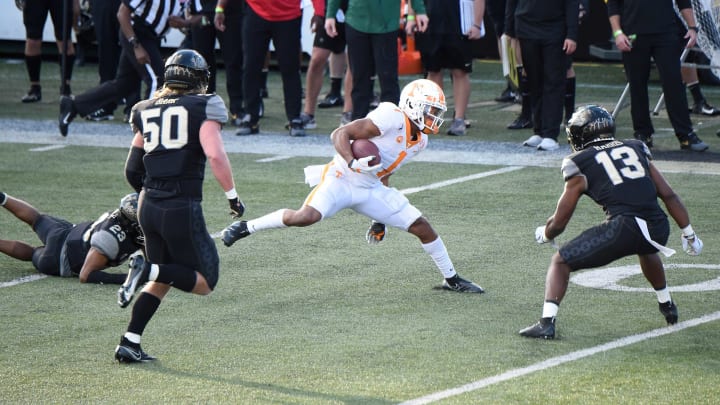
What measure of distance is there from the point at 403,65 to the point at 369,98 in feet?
9.25

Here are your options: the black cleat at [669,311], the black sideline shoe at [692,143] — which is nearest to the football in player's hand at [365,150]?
the black cleat at [669,311]

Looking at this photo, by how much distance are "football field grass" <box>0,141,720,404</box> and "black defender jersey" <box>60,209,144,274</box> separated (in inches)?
6.1

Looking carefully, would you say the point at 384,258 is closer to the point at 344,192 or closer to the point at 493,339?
the point at 344,192

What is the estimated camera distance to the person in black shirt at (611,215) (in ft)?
20.4

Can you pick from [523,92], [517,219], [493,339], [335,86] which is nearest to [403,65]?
[335,86]

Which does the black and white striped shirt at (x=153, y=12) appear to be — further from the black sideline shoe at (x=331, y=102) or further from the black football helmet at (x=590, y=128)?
the black football helmet at (x=590, y=128)

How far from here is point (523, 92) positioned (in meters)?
13.4

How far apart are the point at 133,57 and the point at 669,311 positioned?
7949 mm

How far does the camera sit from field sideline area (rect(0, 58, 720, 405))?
5422 mm

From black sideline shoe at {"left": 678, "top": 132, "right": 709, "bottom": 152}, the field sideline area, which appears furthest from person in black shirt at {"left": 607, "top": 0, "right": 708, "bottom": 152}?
the field sideline area

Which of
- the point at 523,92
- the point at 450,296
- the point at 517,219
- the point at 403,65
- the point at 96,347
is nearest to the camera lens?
the point at 96,347

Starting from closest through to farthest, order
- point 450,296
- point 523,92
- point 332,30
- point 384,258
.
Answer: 1. point 450,296
2. point 384,258
3. point 332,30
4. point 523,92

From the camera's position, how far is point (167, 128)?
233 inches

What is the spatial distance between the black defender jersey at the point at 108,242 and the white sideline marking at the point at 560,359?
2707 mm
